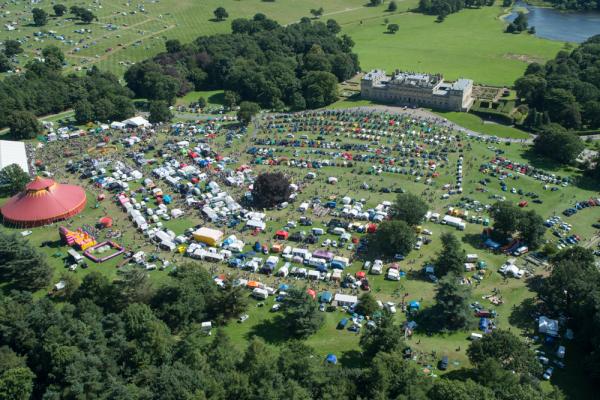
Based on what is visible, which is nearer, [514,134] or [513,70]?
[514,134]

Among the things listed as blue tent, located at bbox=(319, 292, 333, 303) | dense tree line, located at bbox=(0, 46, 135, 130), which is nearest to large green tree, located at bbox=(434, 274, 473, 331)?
blue tent, located at bbox=(319, 292, 333, 303)

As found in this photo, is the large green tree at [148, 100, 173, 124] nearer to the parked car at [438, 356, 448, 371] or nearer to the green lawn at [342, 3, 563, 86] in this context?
the green lawn at [342, 3, 563, 86]

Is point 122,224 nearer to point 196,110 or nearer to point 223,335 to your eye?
point 223,335

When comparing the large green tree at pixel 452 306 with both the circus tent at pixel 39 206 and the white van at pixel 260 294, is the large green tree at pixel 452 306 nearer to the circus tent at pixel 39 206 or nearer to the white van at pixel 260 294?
the white van at pixel 260 294

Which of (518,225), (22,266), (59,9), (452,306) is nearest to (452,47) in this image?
(518,225)

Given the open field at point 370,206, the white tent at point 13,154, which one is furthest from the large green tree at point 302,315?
the white tent at point 13,154

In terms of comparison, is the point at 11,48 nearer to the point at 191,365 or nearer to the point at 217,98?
the point at 217,98

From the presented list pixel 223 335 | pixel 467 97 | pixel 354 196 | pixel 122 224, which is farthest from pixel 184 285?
pixel 467 97
